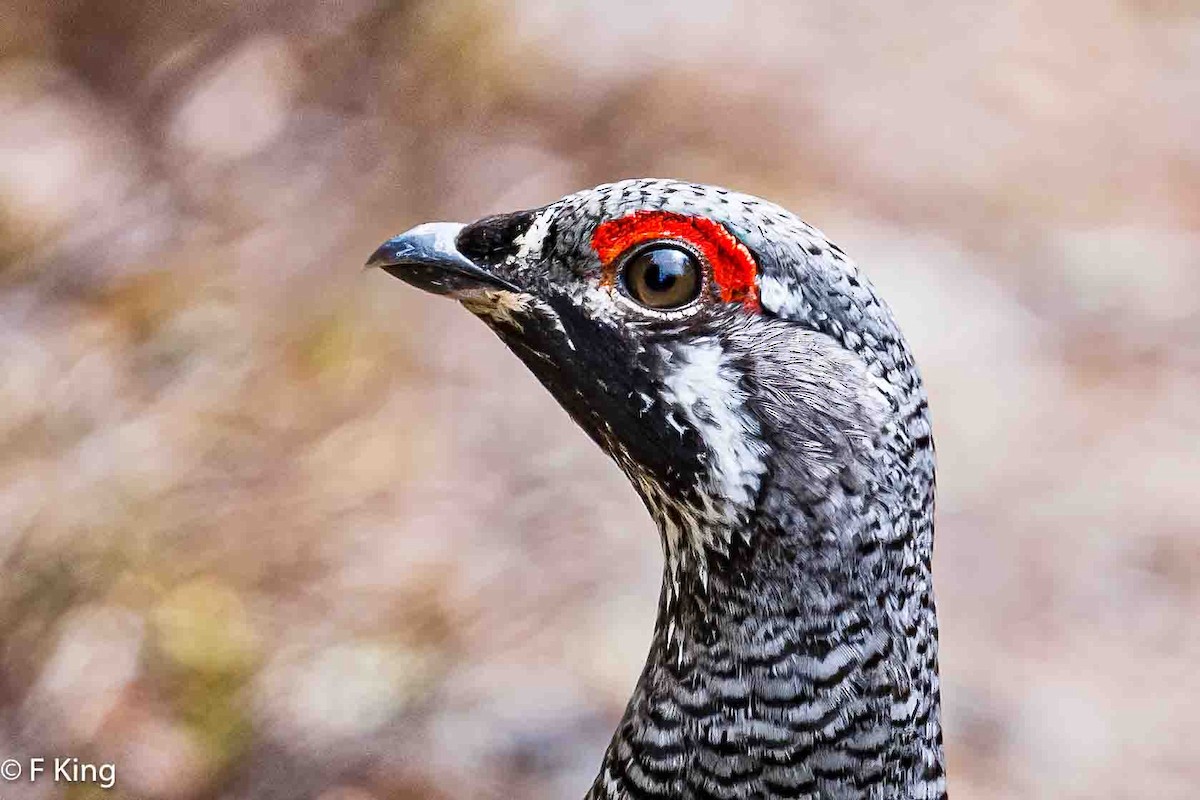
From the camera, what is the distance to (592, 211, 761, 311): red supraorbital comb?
2.96 meters

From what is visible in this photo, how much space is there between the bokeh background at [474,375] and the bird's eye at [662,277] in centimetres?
315

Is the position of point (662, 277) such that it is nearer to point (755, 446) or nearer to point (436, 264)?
point (755, 446)

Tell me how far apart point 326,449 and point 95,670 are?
184 cm

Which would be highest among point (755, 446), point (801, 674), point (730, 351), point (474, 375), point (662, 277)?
point (474, 375)

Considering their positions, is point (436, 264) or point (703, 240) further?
point (436, 264)

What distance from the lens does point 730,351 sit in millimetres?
3012

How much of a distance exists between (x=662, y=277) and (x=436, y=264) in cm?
63

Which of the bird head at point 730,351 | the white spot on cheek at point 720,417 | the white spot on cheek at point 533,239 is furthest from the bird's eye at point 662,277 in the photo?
the white spot on cheek at point 533,239

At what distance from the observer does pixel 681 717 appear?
321 centimetres

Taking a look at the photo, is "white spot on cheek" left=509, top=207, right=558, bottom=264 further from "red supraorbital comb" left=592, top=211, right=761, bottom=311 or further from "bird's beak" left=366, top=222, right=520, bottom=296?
"red supraorbital comb" left=592, top=211, right=761, bottom=311

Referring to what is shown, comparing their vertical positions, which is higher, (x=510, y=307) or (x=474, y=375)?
(x=474, y=375)

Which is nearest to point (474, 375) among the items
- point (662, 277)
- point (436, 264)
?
point (436, 264)

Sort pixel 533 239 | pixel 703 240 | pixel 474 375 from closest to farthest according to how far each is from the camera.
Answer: pixel 703 240
pixel 533 239
pixel 474 375

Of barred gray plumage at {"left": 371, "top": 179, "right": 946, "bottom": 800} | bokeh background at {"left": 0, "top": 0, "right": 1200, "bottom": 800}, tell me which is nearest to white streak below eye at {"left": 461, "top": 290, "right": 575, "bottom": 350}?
barred gray plumage at {"left": 371, "top": 179, "right": 946, "bottom": 800}
